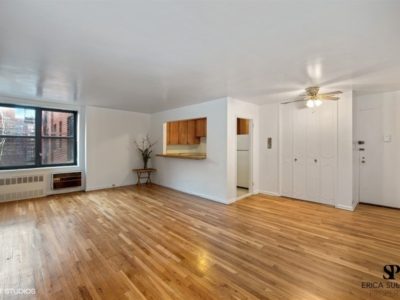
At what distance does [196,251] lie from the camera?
2.43 meters

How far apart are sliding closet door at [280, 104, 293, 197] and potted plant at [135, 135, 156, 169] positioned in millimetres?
3959

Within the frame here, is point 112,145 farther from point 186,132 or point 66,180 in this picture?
point 186,132

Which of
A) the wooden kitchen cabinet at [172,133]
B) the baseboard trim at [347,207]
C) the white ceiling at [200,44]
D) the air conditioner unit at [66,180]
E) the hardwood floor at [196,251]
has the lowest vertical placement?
the hardwood floor at [196,251]

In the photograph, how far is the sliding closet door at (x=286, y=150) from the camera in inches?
190

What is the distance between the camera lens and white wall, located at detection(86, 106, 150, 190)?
217 inches

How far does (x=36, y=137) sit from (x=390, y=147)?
8062 mm

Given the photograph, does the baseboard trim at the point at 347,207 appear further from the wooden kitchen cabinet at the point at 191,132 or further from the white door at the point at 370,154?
the wooden kitchen cabinet at the point at 191,132

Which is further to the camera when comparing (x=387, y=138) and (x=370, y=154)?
(x=370, y=154)

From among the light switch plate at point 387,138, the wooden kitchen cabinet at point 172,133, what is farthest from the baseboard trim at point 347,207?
the wooden kitchen cabinet at point 172,133

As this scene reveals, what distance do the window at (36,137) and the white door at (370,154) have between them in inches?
283

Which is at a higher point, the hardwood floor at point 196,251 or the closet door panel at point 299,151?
the closet door panel at point 299,151

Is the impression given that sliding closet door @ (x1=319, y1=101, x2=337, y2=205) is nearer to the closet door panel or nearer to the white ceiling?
the closet door panel

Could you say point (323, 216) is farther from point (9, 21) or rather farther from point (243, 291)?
point (9, 21)

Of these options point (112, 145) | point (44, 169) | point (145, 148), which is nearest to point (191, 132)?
point (145, 148)
